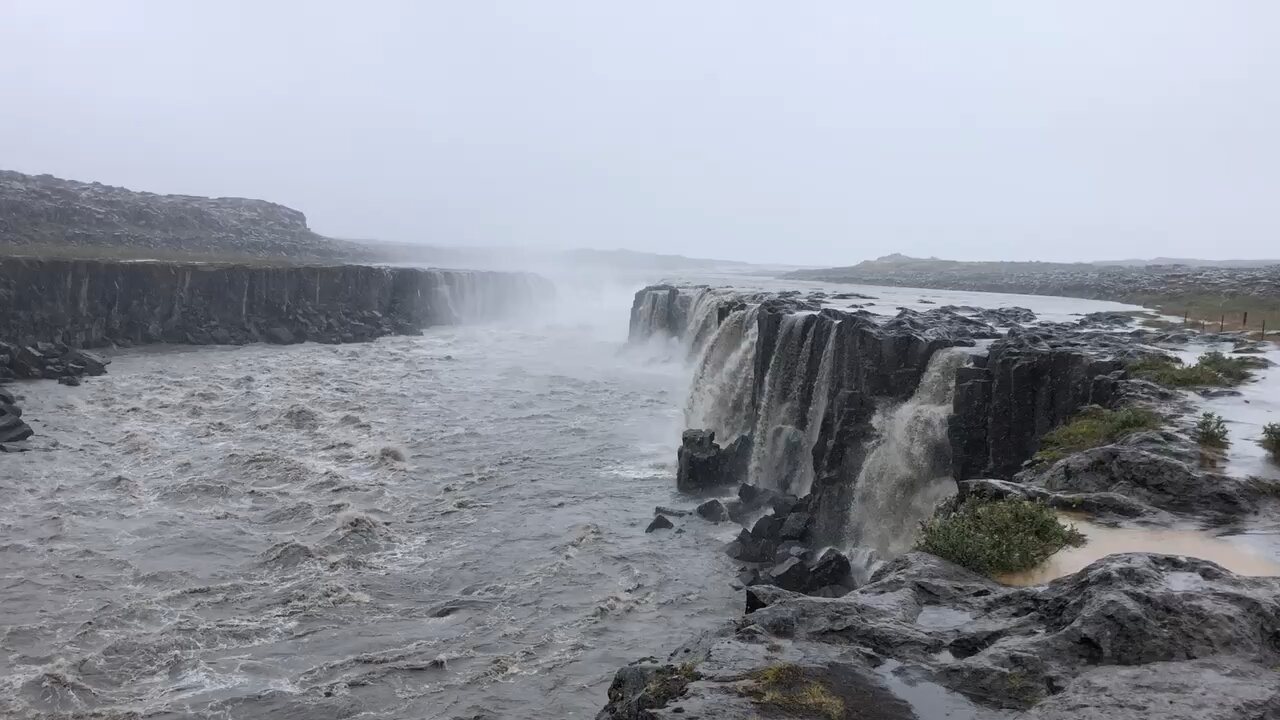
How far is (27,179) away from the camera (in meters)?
96.6

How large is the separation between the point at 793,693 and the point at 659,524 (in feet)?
50.9

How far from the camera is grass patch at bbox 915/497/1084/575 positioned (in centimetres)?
992

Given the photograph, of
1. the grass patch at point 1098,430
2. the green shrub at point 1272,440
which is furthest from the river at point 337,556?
the green shrub at point 1272,440

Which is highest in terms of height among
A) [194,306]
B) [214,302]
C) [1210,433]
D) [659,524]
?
[1210,433]

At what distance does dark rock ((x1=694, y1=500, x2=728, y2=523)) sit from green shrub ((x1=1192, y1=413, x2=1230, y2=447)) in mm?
12288

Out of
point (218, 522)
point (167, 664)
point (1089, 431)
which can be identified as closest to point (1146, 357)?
point (1089, 431)

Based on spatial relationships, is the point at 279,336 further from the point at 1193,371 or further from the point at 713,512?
the point at 1193,371

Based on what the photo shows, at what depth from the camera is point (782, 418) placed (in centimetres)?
2709

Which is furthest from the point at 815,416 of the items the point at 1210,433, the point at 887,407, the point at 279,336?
the point at 279,336

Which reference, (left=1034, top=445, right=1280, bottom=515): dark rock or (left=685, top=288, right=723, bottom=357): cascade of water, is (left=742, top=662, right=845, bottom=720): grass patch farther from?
(left=685, top=288, right=723, bottom=357): cascade of water

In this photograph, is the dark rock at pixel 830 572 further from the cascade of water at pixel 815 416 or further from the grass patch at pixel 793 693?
the grass patch at pixel 793 693

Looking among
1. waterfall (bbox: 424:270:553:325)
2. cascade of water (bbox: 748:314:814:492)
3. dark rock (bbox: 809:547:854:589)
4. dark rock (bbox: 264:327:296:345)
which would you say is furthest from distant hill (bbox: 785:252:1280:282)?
dark rock (bbox: 809:547:854:589)

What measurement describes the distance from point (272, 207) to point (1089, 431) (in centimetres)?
13601

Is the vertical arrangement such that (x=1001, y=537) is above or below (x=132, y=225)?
below
